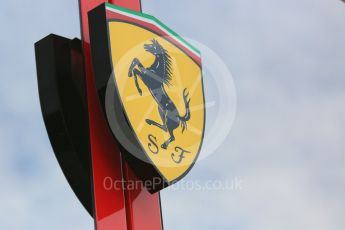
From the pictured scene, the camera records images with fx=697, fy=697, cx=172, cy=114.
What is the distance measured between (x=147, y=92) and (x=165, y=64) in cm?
34

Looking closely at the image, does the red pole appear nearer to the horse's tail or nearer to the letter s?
the letter s

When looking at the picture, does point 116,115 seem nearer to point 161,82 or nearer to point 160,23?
point 161,82

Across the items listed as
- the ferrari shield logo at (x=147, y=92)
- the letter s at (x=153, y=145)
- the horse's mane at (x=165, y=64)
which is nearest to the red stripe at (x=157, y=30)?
the ferrari shield logo at (x=147, y=92)

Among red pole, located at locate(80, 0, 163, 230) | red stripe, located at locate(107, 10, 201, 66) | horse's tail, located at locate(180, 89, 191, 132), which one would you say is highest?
red stripe, located at locate(107, 10, 201, 66)

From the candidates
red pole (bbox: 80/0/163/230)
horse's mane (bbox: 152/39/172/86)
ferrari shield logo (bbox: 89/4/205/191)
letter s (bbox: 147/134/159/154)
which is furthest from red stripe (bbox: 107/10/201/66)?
letter s (bbox: 147/134/159/154)

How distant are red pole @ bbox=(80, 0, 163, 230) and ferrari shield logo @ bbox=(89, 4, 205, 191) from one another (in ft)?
0.47

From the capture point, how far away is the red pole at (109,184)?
3.99 meters

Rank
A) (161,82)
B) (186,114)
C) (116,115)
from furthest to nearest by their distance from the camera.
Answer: (186,114)
(161,82)
(116,115)

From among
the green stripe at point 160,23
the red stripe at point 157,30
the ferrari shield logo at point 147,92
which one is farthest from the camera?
the green stripe at point 160,23

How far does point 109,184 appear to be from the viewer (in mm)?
4078

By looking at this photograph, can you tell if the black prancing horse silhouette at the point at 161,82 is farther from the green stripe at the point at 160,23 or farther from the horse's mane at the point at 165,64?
the green stripe at the point at 160,23

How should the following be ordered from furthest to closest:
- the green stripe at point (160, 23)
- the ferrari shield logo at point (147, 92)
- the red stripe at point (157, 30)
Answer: the green stripe at point (160, 23) < the red stripe at point (157, 30) < the ferrari shield logo at point (147, 92)

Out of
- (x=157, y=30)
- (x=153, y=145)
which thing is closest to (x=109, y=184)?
(x=153, y=145)

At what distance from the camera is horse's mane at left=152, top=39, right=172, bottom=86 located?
447 cm
